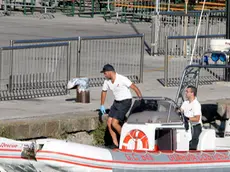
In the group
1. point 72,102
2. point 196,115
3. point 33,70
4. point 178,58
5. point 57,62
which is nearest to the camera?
point 196,115

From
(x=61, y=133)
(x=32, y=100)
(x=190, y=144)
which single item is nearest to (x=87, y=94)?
(x=32, y=100)

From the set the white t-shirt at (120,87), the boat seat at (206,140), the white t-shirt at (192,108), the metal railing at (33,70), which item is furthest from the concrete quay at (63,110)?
the boat seat at (206,140)

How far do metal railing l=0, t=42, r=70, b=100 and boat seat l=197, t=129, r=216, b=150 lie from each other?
4.39m

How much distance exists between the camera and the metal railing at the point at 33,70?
1736cm

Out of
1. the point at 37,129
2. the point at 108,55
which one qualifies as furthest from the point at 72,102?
the point at 108,55

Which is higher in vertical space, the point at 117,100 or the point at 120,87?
the point at 120,87

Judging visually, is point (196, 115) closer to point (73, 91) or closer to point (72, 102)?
point (72, 102)

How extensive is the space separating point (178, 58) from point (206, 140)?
760 cm

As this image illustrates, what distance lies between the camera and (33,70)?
17844 millimetres

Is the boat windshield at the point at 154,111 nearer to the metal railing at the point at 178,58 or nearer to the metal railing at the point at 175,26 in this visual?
the metal railing at the point at 178,58

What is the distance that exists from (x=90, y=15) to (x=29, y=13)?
2.31 meters

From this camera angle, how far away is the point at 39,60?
58.1 feet

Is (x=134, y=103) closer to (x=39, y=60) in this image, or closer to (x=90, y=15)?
(x=39, y=60)

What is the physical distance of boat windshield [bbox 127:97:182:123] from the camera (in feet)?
46.4
